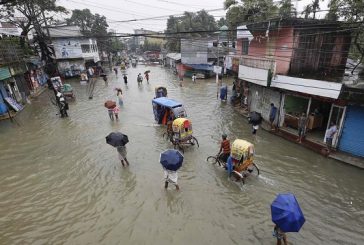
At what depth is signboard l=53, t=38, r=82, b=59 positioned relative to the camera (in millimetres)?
41844

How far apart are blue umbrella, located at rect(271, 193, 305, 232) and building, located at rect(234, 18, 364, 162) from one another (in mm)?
7782

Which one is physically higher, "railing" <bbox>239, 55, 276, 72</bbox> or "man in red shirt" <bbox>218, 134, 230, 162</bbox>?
"railing" <bbox>239, 55, 276, 72</bbox>

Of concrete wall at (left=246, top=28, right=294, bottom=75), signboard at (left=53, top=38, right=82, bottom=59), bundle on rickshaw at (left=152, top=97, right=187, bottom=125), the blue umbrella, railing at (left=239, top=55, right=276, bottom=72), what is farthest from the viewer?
signboard at (left=53, top=38, right=82, bottom=59)

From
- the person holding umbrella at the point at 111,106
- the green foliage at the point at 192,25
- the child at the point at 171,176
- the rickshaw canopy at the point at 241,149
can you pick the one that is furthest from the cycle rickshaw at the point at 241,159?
the green foliage at the point at 192,25

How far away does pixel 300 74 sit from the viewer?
618 inches

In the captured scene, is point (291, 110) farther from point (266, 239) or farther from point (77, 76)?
point (77, 76)

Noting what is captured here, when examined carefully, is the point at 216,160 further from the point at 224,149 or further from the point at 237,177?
the point at 237,177

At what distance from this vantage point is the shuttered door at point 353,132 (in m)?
11.5

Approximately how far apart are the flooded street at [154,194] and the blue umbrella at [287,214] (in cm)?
170

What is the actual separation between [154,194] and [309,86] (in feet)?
31.2

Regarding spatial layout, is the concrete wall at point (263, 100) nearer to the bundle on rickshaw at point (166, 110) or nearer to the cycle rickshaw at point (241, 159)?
the bundle on rickshaw at point (166, 110)

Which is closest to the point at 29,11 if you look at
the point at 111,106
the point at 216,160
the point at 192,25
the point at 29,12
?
the point at 29,12

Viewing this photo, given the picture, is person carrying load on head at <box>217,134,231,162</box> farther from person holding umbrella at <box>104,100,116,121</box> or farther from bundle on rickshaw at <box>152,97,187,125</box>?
person holding umbrella at <box>104,100,116,121</box>

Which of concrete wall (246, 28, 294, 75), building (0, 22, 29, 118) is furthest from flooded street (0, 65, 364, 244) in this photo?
building (0, 22, 29, 118)
